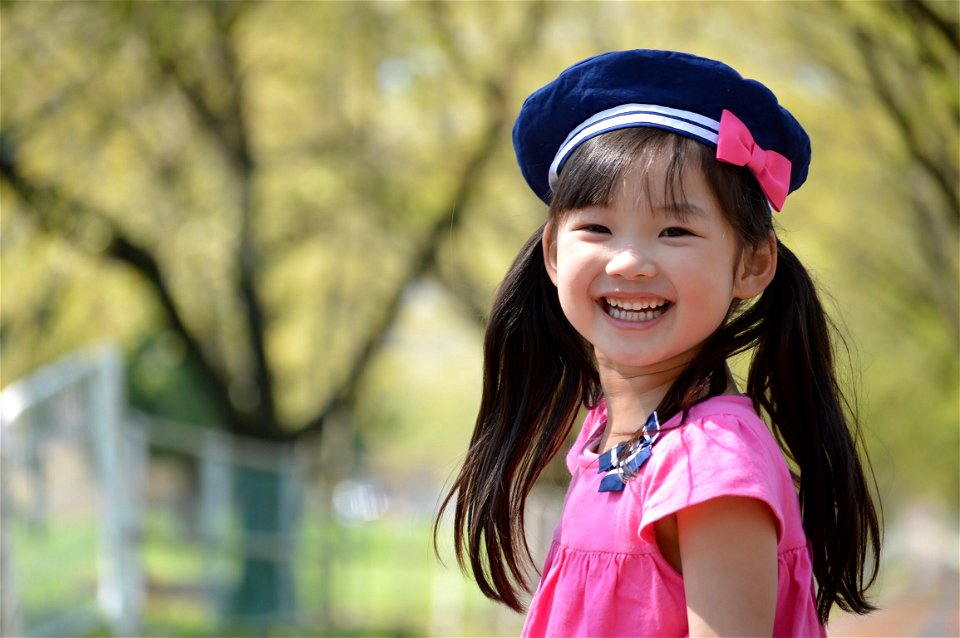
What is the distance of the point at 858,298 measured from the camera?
14672 mm

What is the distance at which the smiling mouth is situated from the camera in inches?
72.0

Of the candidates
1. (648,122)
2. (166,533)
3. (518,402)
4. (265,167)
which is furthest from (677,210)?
(265,167)

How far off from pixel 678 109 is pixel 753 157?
0.12m

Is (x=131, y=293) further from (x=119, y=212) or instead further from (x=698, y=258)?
(x=698, y=258)

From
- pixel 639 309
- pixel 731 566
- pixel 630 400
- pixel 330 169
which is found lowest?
pixel 731 566

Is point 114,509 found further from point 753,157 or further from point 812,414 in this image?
point 753,157

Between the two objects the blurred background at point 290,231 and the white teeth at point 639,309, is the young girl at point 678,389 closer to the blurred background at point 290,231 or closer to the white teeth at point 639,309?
the white teeth at point 639,309

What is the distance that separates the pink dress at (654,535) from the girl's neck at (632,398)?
10 centimetres

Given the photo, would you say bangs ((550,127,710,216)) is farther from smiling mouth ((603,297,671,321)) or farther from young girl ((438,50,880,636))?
smiling mouth ((603,297,671,321))

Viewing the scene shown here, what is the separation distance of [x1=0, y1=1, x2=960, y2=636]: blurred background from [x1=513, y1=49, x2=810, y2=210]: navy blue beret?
4366 mm

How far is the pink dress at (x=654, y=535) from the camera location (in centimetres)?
164

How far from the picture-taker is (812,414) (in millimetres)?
1942

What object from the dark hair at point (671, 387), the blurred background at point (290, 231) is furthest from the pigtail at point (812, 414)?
the blurred background at point (290, 231)

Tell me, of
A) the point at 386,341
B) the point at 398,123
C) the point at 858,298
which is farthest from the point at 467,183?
the point at 858,298
